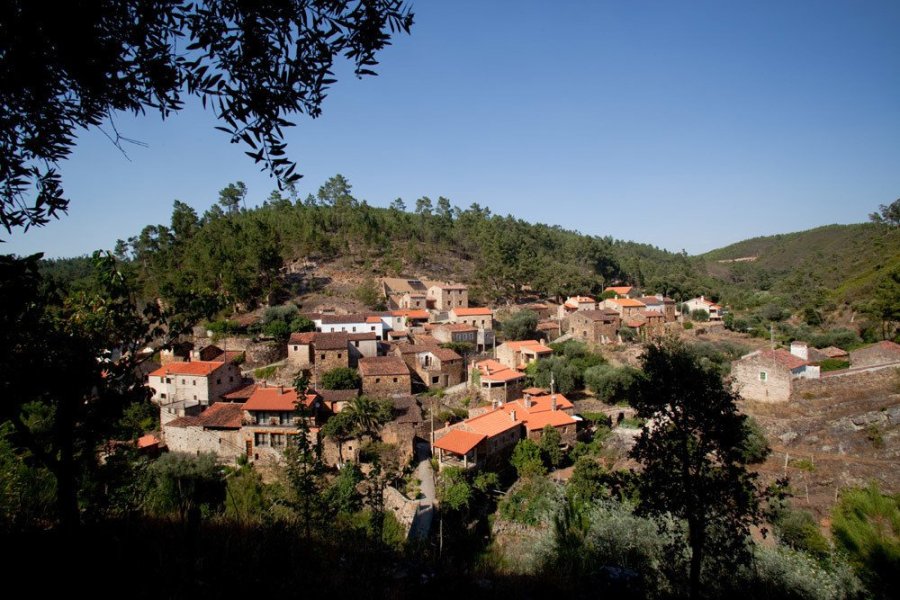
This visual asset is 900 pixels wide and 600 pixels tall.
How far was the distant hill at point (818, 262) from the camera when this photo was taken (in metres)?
58.9

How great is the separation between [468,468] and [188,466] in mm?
12417

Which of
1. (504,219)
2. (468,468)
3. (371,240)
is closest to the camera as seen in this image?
(468,468)

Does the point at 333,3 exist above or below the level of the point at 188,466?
above

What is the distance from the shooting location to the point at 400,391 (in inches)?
1195

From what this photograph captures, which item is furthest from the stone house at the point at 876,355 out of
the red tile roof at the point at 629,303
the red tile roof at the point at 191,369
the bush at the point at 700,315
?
the red tile roof at the point at 191,369

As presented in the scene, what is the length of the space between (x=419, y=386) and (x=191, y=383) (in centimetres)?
1464

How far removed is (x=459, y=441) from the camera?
23078 mm

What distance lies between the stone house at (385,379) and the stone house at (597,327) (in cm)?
1814

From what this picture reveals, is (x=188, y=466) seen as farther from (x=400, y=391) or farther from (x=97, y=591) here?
(x=97, y=591)

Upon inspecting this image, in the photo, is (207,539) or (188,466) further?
(188,466)

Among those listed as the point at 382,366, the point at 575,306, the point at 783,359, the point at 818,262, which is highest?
the point at 818,262

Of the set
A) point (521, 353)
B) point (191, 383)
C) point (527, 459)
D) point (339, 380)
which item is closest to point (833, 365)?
point (521, 353)

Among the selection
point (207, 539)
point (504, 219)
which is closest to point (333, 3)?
point (207, 539)

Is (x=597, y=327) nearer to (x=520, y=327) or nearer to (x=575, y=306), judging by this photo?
(x=520, y=327)
